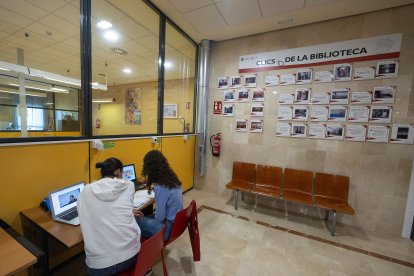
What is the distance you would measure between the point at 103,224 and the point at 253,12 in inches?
130

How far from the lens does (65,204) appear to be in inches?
64.3

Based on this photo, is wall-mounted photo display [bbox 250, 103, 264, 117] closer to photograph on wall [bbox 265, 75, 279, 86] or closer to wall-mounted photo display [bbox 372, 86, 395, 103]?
photograph on wall [bbox 265, 75, 279, 86]

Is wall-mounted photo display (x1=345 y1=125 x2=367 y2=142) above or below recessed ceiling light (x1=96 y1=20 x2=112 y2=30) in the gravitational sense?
below

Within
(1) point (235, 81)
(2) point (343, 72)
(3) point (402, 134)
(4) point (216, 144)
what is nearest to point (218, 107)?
(1) point (235, 81)

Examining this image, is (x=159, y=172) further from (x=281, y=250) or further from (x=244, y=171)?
(x=244, y=171)

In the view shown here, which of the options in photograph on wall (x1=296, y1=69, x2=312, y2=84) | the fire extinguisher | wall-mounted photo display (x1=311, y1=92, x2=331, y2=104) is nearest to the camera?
wall-mounted photo display (x1=311, y1=92, x2=331, y2=104)

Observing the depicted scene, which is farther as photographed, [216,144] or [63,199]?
[216,144]

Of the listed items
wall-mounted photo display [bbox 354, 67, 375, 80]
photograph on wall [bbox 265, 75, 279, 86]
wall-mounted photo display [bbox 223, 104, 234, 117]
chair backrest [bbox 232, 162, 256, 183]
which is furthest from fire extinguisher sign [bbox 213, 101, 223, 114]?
wall-mounted photo display [bbox 354, 67, 375, 80]

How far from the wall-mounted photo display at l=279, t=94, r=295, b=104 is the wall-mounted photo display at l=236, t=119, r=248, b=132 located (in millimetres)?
759

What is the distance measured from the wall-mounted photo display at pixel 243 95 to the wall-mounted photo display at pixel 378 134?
2.00 meters

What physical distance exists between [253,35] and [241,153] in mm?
2338

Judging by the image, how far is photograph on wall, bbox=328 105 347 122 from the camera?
9.55 ft

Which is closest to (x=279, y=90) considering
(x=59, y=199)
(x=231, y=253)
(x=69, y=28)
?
(x=231, y=253)

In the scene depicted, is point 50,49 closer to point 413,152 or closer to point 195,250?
point 195,250
